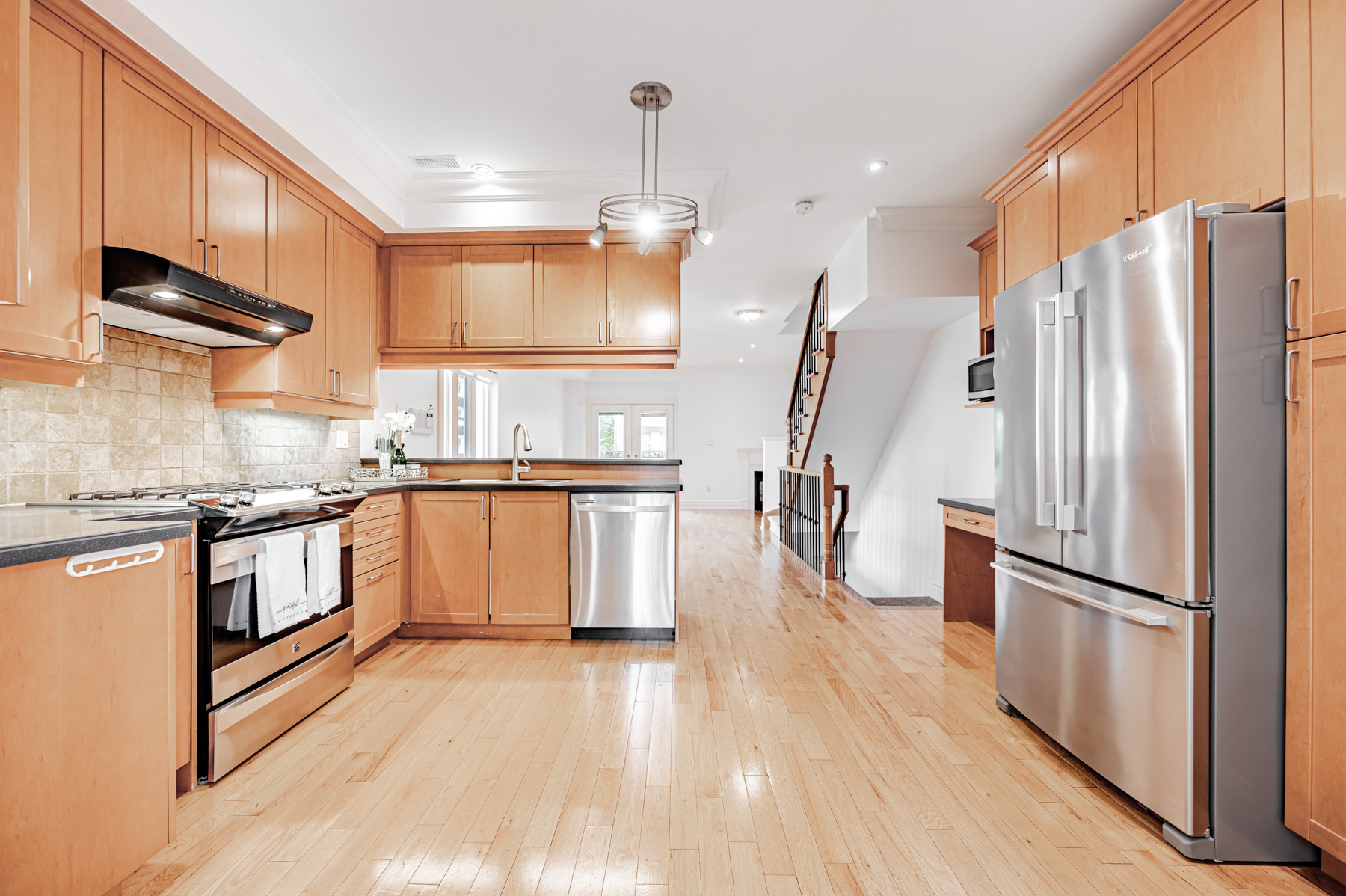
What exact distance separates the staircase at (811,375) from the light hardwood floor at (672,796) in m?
2.82

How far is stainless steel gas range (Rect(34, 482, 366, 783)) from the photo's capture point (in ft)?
6.71

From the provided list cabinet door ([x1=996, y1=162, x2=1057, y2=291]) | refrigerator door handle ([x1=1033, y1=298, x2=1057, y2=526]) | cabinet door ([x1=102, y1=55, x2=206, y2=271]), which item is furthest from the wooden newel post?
cabinet door ([x1=102, y1=55, x2=206, y2=271])

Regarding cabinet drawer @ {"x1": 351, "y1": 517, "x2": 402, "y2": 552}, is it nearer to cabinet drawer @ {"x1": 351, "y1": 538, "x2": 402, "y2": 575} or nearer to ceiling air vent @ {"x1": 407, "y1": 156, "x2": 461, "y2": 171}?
cabinet drawer @ {"x1": 351, "y1": 538, "x2": 402, "y2": 575}

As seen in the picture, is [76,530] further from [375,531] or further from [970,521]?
[970,521]

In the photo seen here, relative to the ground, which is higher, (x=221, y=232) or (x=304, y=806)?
(x=221, y=232)

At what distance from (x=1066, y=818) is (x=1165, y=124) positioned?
86.2 inches

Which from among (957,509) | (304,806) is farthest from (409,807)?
(957,509)

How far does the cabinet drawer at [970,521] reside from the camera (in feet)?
10.9

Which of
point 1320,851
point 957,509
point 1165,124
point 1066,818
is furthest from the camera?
point 957,509

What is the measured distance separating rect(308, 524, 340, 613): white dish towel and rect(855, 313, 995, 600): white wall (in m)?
3.76

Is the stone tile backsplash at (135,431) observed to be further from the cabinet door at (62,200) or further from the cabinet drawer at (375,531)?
the cabinet drawer at (375,531)

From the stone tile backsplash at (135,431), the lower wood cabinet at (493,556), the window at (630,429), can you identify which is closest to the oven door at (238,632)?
the stone tile backsplash at (135,431)

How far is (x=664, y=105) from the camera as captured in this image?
288 cm

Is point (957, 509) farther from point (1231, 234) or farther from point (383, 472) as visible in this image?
point (383, 472)
